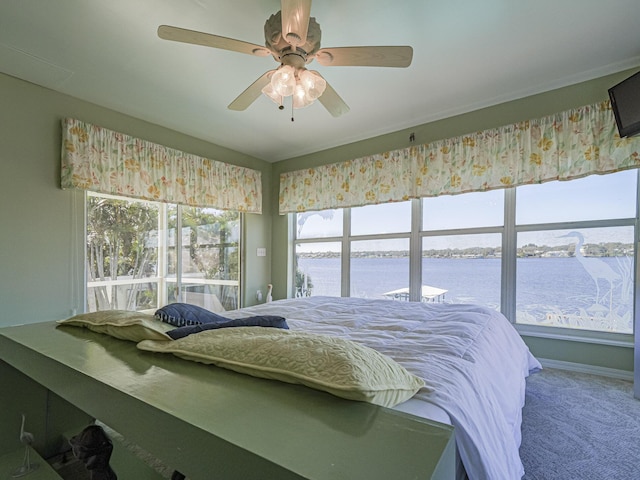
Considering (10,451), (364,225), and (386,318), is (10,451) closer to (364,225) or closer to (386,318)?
(386,318)

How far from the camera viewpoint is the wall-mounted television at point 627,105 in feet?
7.20

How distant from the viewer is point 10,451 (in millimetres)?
1328

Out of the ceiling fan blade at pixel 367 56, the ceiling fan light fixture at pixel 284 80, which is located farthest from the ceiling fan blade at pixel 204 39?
the ceiling fan blade at pixel 367 56

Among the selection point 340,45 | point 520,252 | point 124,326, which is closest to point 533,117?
point 520,252

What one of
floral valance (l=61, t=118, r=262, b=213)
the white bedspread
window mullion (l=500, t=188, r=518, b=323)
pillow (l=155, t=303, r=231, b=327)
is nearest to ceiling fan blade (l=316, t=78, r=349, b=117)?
the white bedspread

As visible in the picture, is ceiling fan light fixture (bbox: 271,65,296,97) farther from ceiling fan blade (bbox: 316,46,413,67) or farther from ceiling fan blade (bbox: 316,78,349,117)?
ceiling fan blade (bbox: 316,78,349,117)

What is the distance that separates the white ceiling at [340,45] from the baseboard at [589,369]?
2.46 metres

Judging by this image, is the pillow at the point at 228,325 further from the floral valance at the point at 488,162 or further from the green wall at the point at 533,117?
the green wall at the point at 533,117

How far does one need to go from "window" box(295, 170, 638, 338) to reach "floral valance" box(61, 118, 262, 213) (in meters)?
1.71

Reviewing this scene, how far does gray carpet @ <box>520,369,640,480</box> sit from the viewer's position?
1.50 metres

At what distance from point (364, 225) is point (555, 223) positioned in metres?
2.01

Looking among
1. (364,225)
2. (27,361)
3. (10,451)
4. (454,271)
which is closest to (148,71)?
(27,361)

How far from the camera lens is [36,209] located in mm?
2652

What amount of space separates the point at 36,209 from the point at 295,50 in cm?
260
